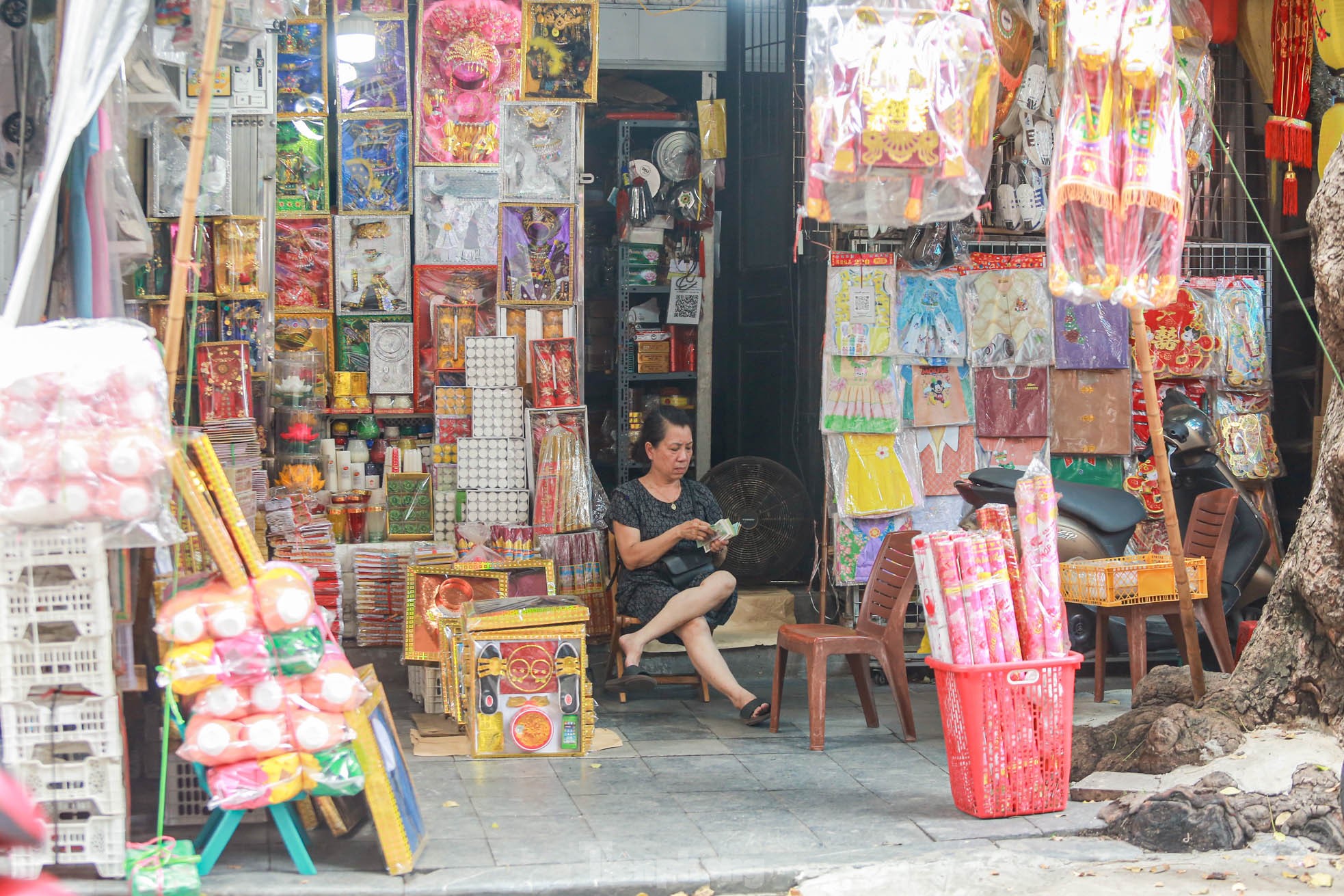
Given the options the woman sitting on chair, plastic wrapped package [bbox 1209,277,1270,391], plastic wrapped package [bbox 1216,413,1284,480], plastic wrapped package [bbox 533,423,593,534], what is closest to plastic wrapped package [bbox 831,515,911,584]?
the woman sitting on chair

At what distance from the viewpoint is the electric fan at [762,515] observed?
7.11m

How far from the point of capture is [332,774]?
3.65 m

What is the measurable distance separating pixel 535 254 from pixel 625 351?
1.06 metres

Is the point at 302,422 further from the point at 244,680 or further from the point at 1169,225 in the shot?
the point at 1169,225

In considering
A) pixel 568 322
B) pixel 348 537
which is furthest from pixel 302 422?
pixel 568 322

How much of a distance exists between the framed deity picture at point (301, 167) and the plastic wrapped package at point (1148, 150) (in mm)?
4565

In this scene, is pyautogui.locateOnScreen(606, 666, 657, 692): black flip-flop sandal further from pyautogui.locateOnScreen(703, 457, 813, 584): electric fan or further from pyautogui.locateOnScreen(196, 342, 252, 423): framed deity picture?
pyautogui.locateOnScreen(196, 342, 252, 423): framed deity picture

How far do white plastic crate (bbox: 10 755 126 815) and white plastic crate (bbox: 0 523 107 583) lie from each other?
1.64 feet

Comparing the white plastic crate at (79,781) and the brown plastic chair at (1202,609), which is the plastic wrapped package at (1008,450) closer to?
the brown plastic chair at (1202,609)

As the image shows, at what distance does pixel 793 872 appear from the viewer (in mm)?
3852

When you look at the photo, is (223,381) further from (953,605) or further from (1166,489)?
(1166,489)

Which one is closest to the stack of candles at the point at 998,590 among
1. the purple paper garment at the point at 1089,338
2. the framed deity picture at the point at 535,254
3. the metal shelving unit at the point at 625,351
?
the purple paper garment at the point at 1089,338

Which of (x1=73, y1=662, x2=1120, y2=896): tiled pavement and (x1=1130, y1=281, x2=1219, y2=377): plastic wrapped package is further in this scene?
(x1=1130, y1=281, x2=1219, y2=377): plastic wrapped package

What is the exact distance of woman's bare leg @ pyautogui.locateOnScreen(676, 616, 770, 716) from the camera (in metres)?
5.75
